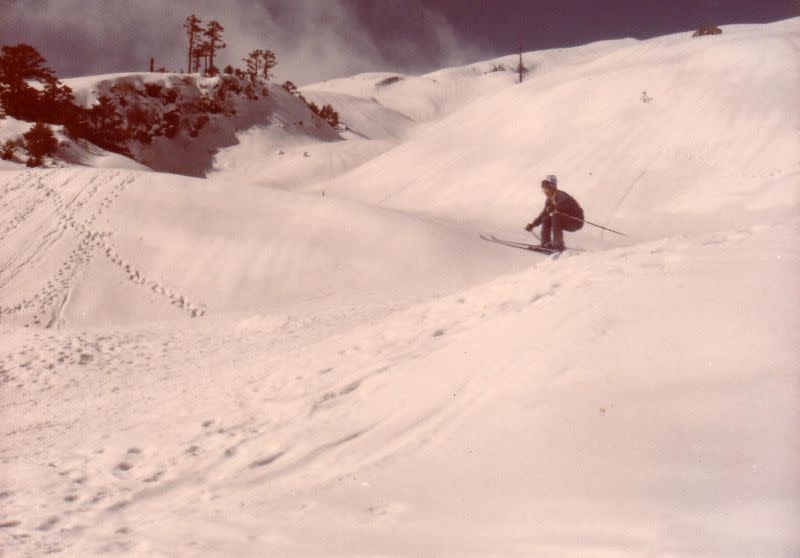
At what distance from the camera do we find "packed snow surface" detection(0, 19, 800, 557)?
304 centimetres

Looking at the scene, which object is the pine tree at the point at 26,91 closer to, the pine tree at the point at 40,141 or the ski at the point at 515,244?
the pine tree at the point at 40,141

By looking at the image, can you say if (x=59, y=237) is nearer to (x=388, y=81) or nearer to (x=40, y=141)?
(x=40, y=141)

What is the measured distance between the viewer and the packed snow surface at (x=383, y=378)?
304 centimetres

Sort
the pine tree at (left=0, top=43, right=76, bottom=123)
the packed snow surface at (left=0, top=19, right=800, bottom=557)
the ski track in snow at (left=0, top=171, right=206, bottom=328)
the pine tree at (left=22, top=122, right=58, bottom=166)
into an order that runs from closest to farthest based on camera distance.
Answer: the packed snow surface at (left=0, top=19, right=800, bottom=557) → the ski track in snow at (left=0, top=171, right=206, bottom=328) → the pine tree at (left=22, top=122, right=58, bottom=166) → the pine tree at (left=0, top=43, right=76, bottom=123)

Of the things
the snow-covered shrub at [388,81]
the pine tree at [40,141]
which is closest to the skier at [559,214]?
the pine tree at [40,141]

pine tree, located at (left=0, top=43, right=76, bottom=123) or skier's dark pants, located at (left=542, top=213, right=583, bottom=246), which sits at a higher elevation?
pine tree, located at (left=0, top=43, right=76, bottom=123)

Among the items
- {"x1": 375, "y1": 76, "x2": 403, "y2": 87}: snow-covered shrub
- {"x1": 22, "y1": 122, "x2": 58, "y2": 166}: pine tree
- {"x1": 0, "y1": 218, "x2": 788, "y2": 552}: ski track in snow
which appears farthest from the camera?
{"x1": 375, "y1": 76, "x2": 403, "y2": 87}: snow-covered shrub

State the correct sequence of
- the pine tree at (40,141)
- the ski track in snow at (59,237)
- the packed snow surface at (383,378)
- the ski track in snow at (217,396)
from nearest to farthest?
1. the packed snow surface at (383,378)
2. the ski track in snow at (217,396)
3. the ski track in snow at (59,237)
4. the pine tree at (40,141)

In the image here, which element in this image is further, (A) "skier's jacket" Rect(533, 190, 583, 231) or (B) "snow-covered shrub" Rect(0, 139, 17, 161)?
(B) "snow-covered shrub" Rect(0, 139, 17, 161)

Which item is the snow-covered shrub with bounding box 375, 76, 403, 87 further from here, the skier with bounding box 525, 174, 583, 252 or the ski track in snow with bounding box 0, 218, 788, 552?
the ski track in snow with bounding box 0, 218, 788, 552

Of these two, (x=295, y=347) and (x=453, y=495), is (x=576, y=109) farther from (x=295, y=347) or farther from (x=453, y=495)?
(x=453, y=495)

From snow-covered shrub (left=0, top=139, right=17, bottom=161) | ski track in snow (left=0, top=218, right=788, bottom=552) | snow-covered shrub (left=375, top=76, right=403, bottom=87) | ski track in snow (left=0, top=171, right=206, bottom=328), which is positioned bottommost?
ski track in snow (left=0, top=218, right=788, bottom=552)

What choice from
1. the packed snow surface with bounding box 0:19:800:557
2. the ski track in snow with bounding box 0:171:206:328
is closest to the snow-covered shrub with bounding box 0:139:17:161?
the ski track in snow with bounding box 0:171:206:328

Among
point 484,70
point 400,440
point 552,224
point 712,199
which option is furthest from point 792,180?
point 484,70
